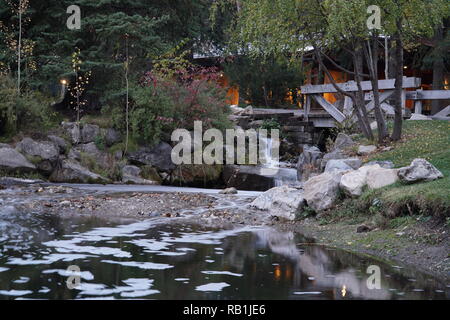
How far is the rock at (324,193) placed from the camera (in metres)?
11.1

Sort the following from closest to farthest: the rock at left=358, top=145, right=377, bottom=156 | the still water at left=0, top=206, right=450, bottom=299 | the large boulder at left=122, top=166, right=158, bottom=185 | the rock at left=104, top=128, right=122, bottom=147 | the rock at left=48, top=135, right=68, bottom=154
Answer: the still water at left=0, top=206, right=450, bottom=299, the rock at left=358, top=145, right=377, bottom=156, the large boulder at left=122, top=166, right=158, bottom=185, the rock at left=48, top=135, right=68, bottom=154, the rock at left=104, top=128, right=122, bottom=147

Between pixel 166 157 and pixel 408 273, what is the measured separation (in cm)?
1303

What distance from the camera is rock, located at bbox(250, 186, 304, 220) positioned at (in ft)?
37.5

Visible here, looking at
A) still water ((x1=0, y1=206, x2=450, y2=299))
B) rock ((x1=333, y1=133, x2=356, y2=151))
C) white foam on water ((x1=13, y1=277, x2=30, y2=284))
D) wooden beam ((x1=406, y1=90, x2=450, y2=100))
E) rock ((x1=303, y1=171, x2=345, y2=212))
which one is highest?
wooden beam ((x1=406, y1=90, x2=450, y2=100))

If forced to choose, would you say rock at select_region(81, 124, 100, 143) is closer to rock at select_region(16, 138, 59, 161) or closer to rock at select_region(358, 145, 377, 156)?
rock at select_region(16, 138, 59, 161)

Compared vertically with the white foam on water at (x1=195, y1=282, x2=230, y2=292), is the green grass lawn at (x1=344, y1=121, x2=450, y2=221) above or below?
above

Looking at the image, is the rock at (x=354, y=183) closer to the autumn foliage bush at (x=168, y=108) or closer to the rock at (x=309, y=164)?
the rock at (x=309, y=164)

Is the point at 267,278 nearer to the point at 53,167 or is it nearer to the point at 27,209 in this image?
the point at 27,209

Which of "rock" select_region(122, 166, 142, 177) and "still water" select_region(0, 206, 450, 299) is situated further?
"rock" select_region(122, 166, 142, 177)

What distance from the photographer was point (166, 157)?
19328 millimetres

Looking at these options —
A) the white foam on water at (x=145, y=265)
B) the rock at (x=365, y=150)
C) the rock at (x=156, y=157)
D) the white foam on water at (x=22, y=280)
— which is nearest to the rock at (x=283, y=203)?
the rock at (x=365, y=150)

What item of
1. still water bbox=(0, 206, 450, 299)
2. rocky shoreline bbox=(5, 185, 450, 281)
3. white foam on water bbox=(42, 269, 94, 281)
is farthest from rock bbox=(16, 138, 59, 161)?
white foam on water bbox=(42, 269, 94, 281)

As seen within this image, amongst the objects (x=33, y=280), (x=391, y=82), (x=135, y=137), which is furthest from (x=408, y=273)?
(x=135, y=137)

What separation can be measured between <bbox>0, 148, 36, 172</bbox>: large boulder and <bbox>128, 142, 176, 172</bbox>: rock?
3.45m
